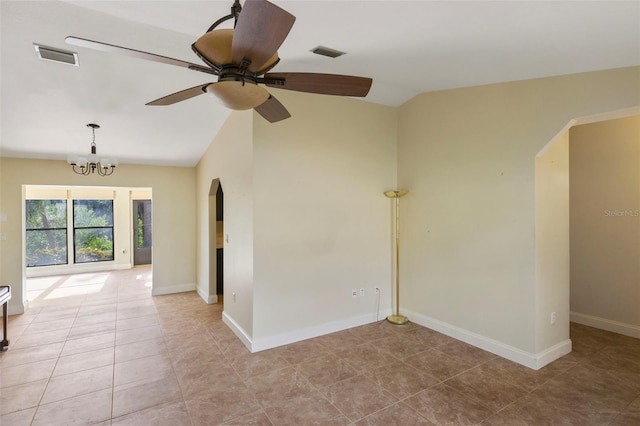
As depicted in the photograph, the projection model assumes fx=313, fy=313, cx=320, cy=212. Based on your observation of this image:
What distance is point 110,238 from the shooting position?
29.1ft

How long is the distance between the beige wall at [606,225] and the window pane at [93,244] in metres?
10.5

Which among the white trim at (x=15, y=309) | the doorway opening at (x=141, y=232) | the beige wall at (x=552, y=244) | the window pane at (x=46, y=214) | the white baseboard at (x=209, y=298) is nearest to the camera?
the beige wall at (x=552, y=244)

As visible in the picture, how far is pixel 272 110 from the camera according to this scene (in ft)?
7.21

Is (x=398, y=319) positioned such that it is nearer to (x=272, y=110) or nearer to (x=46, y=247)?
(x=272, y=110)

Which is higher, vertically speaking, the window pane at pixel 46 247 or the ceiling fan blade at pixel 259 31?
the ceiling fan blade at pixel 259 31

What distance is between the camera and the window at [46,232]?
791 cm

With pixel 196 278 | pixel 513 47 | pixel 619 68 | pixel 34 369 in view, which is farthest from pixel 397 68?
pixel 196 278

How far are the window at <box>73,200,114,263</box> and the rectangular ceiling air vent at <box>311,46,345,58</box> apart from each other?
28.2 ft

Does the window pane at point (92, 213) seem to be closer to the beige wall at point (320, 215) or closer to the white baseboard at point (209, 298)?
the white baseboard at point (209, 298)

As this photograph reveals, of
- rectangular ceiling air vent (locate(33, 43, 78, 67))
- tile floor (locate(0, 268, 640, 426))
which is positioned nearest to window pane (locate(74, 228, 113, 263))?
tile floor (locate(0, 268, 640, 426))

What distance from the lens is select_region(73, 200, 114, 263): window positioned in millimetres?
8469

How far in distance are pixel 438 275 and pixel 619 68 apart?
2.66 m

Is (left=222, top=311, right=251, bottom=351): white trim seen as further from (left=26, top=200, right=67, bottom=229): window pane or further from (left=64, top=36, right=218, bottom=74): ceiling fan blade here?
(left=26, top=200, right=67, bottom=229): window pane

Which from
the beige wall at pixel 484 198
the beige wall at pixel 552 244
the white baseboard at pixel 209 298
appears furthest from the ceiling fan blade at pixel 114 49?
the white baseboard at pixel 209 298
